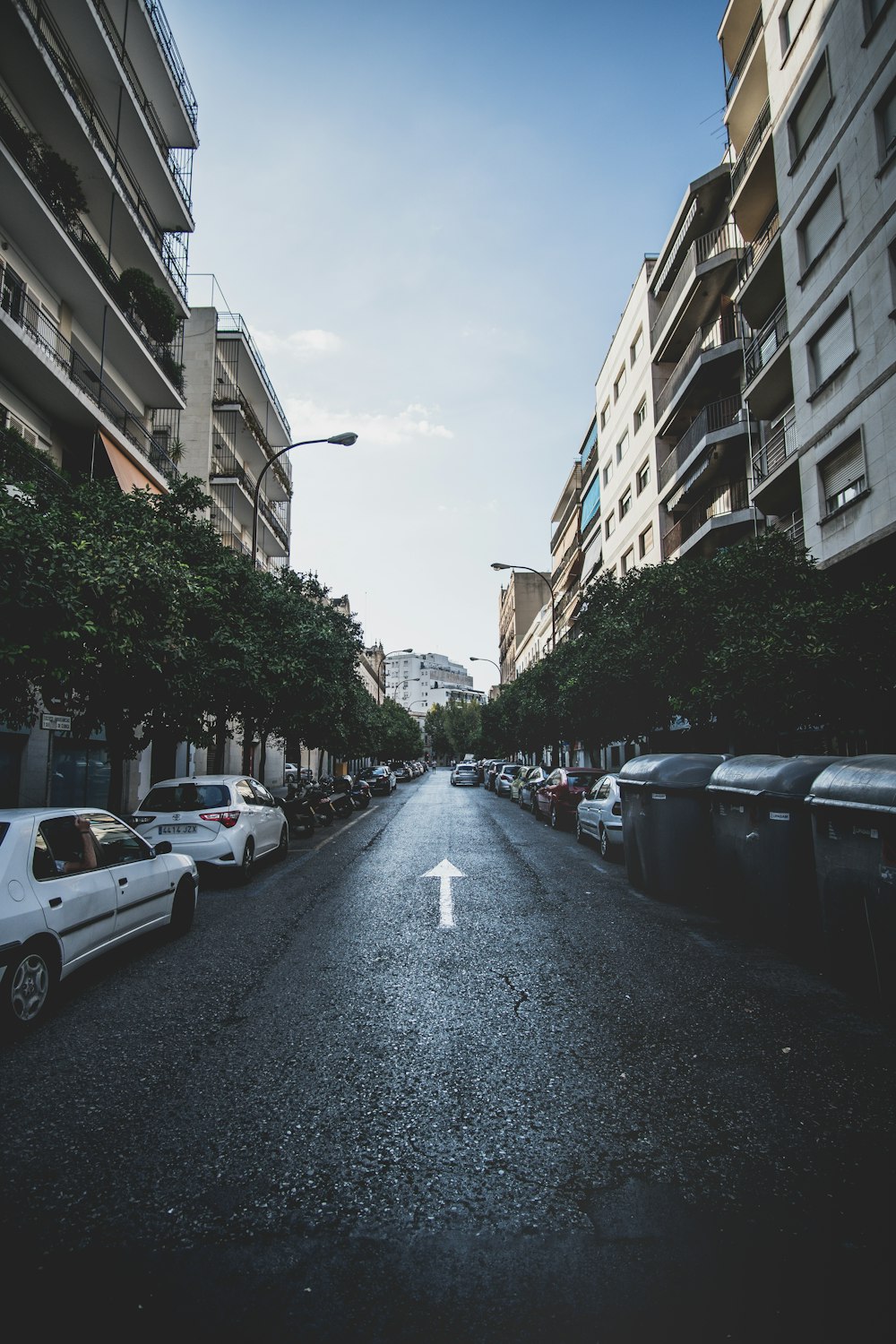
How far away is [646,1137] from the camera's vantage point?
10.8 feet

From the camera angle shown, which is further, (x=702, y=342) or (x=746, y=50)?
(x=702, y=342)

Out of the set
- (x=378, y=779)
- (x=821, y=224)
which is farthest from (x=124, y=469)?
(x=378, y=779)

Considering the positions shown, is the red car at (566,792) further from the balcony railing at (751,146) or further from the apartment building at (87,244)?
the balcony railing at (751,146)

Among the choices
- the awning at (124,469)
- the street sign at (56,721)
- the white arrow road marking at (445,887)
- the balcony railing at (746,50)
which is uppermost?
the balcony railing at (746,50)

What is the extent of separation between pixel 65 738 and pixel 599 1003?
16639mm

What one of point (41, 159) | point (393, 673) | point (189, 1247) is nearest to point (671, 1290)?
point (189, 1247)

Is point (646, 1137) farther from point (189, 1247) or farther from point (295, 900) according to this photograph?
point (295, 900)

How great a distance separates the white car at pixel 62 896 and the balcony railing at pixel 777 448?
1771cm

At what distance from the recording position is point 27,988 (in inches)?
186

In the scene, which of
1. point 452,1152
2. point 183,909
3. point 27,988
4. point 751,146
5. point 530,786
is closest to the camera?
point 452,1152

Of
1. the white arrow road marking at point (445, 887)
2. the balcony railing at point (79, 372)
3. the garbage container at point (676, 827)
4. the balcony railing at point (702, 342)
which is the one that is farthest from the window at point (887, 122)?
the balcony railing at point (79, 372)

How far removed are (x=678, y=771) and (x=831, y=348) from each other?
1285cm

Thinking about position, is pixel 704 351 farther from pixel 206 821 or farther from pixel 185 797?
pixel 206 821

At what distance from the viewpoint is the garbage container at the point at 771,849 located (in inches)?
258
